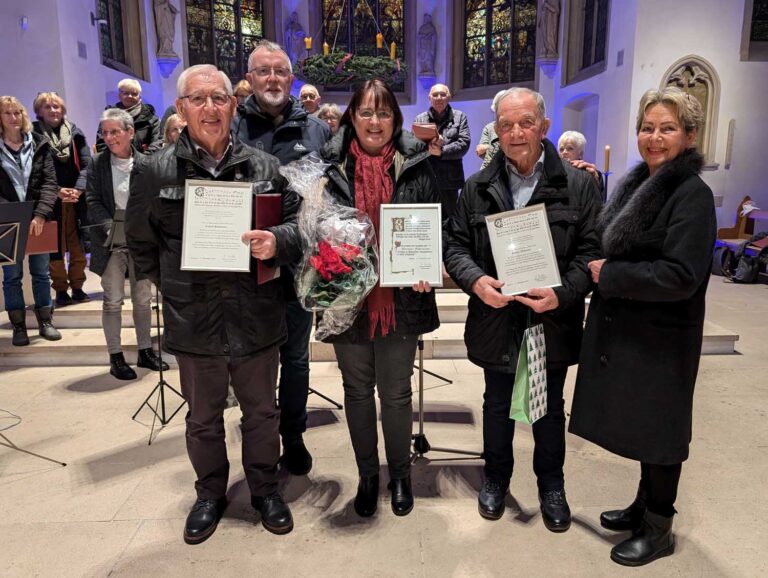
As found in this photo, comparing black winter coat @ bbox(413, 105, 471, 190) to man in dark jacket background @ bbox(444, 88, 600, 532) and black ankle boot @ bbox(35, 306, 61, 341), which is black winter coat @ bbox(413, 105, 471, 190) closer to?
man in dark jacket background @ bbox(444, 88, 600, 532)

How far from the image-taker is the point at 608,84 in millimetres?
9602

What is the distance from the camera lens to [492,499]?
2354 mm

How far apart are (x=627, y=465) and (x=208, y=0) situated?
44.9ft

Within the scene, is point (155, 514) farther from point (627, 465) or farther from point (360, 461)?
point (627, 465)

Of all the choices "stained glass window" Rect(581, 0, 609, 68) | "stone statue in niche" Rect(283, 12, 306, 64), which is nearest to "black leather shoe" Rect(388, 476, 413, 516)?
"stained glass window" Rect(581, 0, 609, 68)

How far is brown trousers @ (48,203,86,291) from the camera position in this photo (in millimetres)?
5160

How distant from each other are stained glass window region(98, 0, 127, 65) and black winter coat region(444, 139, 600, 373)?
9.64m

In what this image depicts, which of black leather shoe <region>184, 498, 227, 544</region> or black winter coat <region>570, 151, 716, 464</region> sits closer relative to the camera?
black winter coat <region>570, 151, 716, 464</region>

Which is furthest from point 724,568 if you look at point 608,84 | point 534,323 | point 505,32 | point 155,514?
point 505,32

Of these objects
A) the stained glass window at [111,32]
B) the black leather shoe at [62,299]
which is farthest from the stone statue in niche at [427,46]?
the black leather shoe at [62,299]

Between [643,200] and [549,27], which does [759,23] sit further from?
[643,200]

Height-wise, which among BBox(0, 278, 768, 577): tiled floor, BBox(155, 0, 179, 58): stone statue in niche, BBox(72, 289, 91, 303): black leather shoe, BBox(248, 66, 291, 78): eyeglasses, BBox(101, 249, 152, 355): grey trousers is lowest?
BBox(0, 278, 768, 577): tiled floor

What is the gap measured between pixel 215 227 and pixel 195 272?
0.21m

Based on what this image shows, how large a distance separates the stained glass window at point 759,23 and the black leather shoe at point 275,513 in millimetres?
10346
